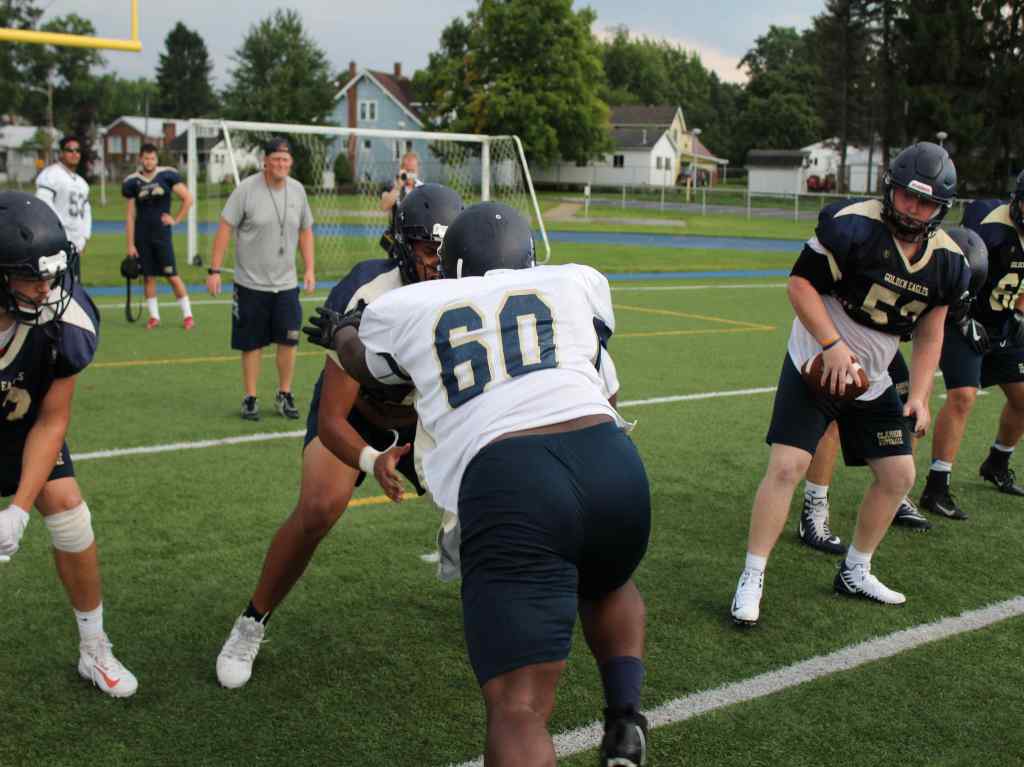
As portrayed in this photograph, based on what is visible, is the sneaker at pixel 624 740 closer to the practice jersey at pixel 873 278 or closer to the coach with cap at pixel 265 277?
the practice jersey at pixel 873 278

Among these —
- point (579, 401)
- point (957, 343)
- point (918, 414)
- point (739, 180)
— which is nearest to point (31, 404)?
point (579, 401)

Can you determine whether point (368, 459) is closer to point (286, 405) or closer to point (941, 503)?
point (941, 503)

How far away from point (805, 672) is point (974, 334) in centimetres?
290

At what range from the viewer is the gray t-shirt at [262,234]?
812cm

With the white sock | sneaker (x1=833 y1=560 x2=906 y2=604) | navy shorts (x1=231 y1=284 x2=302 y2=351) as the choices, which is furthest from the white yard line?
navy shorts (x1=231 y1=284 x2=302 y2=351)

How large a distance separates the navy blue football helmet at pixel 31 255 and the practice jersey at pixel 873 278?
2919mm

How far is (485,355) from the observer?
2547mm

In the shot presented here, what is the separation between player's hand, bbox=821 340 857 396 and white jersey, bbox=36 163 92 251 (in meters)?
8.87

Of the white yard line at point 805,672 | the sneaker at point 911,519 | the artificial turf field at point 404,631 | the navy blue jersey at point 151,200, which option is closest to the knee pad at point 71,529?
the artificial turf field at point 404,631

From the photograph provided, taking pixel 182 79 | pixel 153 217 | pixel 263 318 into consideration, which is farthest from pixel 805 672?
pixel 182 79

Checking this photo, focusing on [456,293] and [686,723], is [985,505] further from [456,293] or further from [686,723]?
[456,293]

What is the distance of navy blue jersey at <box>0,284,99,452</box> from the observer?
3299 mm

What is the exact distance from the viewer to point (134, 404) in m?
8.41

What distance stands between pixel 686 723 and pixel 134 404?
6.07 meters
